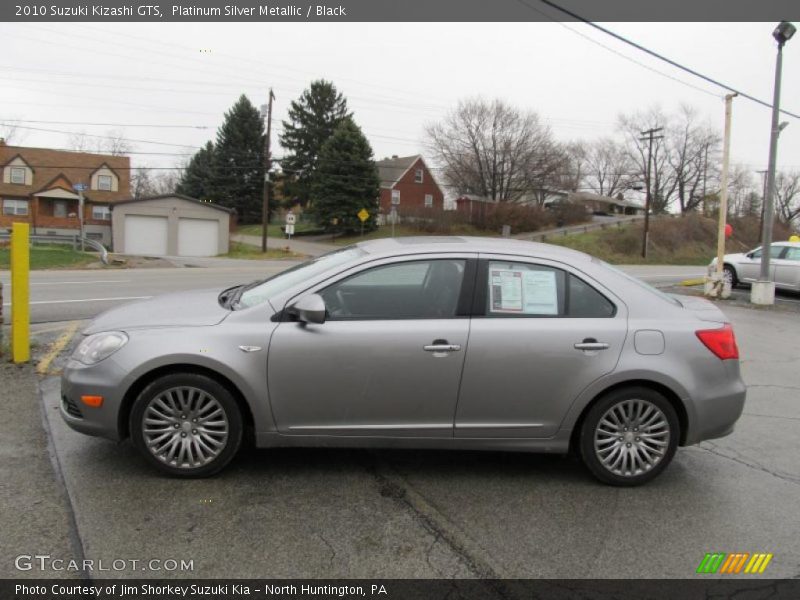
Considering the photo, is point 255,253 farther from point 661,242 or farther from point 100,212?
point 661,242

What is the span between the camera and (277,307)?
3.77 m

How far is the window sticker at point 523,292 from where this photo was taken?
387 centimetres

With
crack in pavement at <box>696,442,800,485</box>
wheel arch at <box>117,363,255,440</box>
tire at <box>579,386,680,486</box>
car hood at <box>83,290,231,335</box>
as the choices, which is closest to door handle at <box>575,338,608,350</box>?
tire at <box>579,386,680,486</box>

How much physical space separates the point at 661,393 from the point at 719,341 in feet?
1.70

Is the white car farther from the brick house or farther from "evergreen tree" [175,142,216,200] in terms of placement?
"evergreen tree" [175,142,216,200]

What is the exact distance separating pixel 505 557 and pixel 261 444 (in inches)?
63.7

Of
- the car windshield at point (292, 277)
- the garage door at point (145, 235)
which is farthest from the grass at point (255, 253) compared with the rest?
the car windshield at point (292, 277)

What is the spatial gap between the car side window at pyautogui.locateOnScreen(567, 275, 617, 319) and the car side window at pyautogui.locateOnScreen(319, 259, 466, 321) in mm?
729

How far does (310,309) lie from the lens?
362 cm

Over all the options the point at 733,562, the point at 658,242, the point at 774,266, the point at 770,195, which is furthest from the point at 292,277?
the point at 658,242

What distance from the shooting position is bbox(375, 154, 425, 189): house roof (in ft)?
216

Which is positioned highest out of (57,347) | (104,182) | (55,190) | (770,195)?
(104,182)
